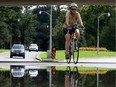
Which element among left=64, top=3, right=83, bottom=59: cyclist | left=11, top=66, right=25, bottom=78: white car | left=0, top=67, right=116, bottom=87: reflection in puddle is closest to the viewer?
left=0, top=67, right=116, bottom=87: reflection in puddle

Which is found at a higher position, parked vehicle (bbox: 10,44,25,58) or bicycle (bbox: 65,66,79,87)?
bicycle (bbox: 65,66,79,87)

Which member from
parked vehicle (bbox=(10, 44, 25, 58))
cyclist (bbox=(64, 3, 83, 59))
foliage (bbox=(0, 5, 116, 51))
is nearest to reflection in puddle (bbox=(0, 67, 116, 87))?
cyclist (bbox=(64, 3, 83, 59))

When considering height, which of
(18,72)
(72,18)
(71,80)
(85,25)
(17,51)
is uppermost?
(85,25)

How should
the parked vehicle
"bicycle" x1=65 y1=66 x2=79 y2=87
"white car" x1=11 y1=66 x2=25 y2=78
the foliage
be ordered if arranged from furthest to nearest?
the foliage, the parked vehicle, "white car" x1=11 y1=66 x2=25 y2=78, "bicycle" x1=65 y1=66 x2=79 y2=87

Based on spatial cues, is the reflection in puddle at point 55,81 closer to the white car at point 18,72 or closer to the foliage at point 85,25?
the white car at point 18,72

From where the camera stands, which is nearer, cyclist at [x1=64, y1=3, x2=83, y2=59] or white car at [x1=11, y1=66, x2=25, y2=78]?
cyclist at [x1=64, y1=3, x2=83, y2=59]

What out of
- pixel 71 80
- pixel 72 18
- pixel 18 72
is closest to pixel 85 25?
pixel 18 72

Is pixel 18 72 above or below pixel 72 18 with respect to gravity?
below

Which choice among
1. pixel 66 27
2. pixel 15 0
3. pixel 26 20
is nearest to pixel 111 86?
pixel 66 27

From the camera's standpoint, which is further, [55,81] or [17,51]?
[17,51]

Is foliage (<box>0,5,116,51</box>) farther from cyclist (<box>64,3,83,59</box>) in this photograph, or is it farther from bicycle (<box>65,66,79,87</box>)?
bicycle (<box>65,66,79,87</box>)

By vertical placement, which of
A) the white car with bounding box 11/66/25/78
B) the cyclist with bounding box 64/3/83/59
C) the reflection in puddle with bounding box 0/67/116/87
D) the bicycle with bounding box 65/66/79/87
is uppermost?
the cyclist with bounding box 64/3/83/59

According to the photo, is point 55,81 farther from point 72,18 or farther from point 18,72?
point 18,72

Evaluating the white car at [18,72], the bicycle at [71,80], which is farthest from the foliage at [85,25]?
the bicycle at [71,80]
